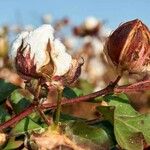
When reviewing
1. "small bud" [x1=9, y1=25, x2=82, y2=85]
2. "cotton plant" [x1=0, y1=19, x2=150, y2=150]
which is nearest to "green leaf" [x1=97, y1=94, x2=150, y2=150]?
"cotton plant" [x1=0, y1=19, x2=150, y2=150]

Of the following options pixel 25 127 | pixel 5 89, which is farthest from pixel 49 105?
pixel 5 89

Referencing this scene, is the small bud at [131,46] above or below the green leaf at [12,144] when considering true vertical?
above

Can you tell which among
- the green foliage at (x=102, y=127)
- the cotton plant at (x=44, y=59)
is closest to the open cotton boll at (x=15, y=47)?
the cotton plant at (x=44, y=59)

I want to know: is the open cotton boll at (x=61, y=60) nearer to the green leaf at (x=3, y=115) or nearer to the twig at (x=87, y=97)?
the twig at (x=87, y=97)

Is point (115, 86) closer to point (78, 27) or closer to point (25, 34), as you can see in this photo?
point (25, 34)

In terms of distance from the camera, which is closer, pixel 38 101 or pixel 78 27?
pixel 38 101

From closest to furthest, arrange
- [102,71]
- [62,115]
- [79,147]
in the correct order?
[79,147], [62,115], [102,71]

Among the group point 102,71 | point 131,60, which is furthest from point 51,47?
point 102,71

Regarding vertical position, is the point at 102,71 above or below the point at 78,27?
below
